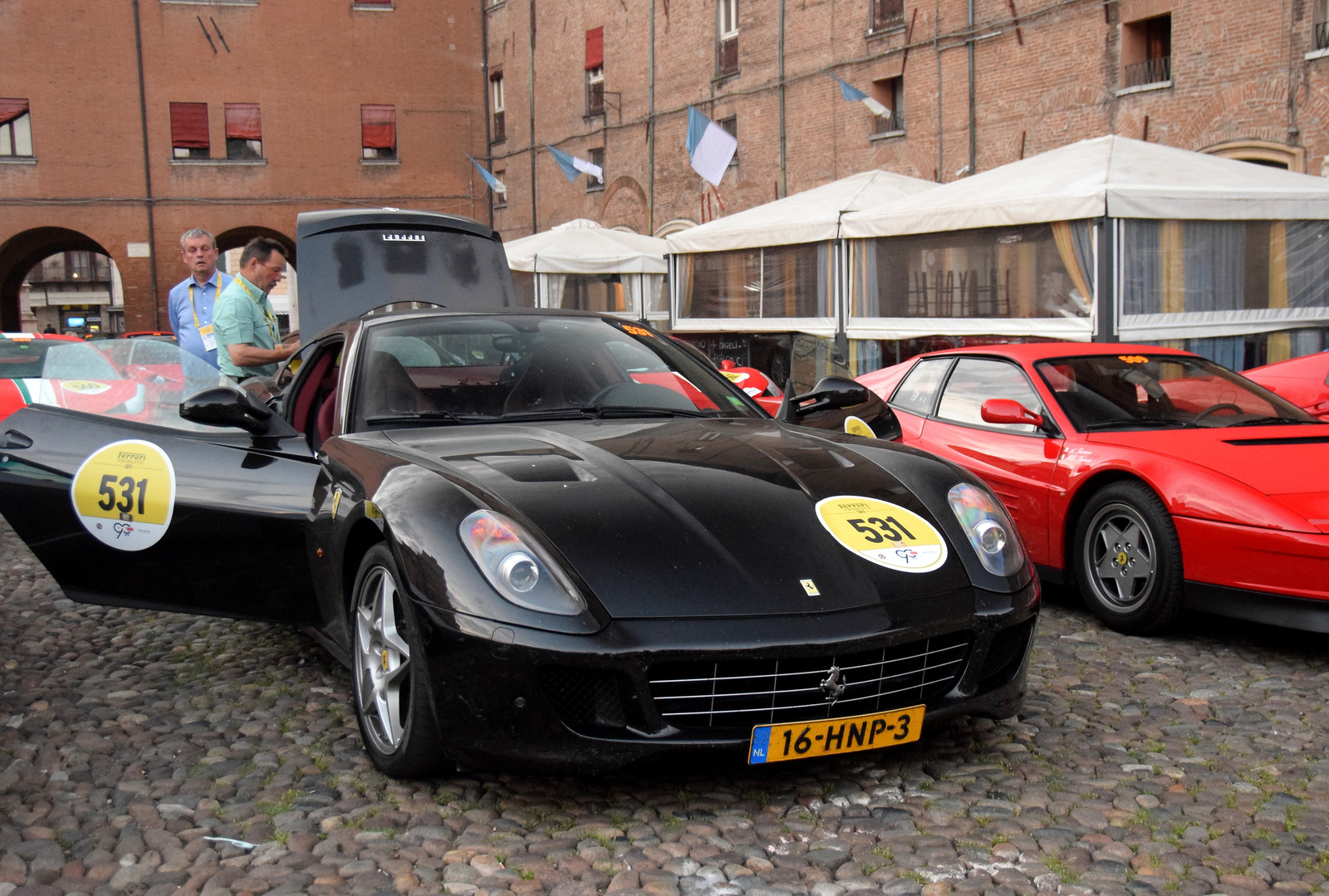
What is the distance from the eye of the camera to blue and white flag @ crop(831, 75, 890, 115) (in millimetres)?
21469

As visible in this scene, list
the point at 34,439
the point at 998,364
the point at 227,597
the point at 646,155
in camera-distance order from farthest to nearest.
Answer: the point at 646,155, the point at 998,364, the point at 34,439, the point at 227,597

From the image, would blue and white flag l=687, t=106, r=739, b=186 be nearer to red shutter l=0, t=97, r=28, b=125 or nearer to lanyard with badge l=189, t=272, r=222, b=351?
lanyard with badge l=189, t=272, r=222, b=351

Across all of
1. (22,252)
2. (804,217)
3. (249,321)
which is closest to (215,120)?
(22,252)

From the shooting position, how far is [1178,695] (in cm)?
419

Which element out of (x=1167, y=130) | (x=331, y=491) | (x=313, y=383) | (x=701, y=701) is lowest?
(x=701, y=701)

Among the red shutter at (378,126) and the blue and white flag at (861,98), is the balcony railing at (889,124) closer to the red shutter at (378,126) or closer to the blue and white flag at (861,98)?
the blue and white flag at (861,98)

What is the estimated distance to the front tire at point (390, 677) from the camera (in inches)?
122

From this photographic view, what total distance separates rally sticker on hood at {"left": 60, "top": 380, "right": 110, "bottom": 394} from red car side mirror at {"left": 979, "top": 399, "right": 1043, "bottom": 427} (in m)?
6.22

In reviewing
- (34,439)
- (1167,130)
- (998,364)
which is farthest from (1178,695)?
(1167,130)

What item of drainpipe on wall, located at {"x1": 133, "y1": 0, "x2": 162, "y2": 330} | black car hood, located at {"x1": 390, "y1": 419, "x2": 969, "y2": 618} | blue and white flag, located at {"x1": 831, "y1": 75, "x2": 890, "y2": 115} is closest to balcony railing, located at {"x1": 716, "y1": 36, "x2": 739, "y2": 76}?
blue and white flag, located at {"x1": 831, "y1": 75, "x2": 890, "y2": 115}

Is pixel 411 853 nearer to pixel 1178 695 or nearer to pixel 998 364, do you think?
pixel 1178 695

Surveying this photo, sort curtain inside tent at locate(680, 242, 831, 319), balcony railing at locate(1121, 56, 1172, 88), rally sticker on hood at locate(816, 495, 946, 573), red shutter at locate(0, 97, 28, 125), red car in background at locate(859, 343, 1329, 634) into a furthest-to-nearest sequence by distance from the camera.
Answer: red shutter at locate(0, 97, 28, 125), balcony railing at locate(1121, 56, 1172, 88), curtain inside tent at locate(680, 242, 831, 319), red car in background at locate(859, 343, 1329, 634), rally sticker on hood at locate(816, 495, 946, 573)

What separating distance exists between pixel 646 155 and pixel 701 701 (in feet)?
88.6

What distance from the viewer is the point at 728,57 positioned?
26297mm
